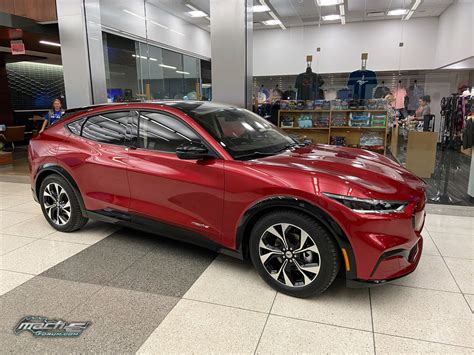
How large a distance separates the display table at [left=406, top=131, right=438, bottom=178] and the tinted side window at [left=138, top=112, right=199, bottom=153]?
4.66m

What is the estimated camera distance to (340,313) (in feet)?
7.65

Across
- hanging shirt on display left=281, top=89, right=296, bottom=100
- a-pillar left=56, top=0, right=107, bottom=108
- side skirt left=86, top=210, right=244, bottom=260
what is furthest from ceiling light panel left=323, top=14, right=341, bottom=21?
side skirt left=86, top=210, right=244, bottom=260

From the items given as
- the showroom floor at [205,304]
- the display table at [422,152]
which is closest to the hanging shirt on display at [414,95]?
the display table at [422,152]

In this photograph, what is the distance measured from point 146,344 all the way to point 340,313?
1.26 m

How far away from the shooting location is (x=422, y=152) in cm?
610

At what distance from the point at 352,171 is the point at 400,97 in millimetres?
4161

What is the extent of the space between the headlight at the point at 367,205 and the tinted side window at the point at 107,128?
2050 millimetres

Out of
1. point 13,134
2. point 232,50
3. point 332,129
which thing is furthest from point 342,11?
point 13,134

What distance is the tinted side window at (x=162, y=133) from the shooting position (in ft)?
9.37

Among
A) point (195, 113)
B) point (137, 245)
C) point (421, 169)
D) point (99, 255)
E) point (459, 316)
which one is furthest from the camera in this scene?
point (421, 169)

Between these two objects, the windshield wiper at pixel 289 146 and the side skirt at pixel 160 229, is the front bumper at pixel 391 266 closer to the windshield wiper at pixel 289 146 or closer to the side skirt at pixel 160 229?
the side skirt at pixel 160 229

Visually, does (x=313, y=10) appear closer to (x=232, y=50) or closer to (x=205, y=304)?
(x=232, y=50)

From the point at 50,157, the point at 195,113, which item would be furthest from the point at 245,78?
the point at 50,157

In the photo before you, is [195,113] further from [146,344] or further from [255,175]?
[146,344]
